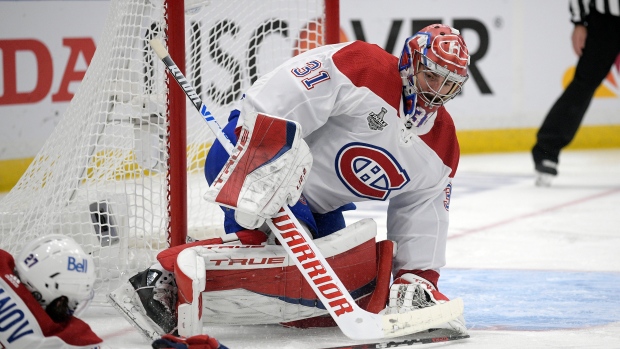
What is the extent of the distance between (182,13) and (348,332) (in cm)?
105

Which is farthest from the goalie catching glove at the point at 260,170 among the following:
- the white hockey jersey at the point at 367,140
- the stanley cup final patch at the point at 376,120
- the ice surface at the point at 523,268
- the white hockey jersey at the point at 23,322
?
the white hockey jersey at the point at 23,322

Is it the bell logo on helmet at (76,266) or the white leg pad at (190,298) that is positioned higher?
the bell logo on helmet at (76,266)

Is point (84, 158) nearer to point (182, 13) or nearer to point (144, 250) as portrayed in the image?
point (144, 250)

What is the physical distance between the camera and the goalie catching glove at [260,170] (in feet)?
7.70

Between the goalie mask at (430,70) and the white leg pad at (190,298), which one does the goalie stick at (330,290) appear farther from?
the goalie mask at (430,70)

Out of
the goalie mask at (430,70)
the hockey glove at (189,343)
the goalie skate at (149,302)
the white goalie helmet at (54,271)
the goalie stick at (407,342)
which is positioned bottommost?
the goalie stick at (407,342)

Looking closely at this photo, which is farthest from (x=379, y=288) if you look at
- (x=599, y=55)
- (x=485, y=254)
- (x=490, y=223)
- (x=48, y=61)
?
(x=599, y=55)

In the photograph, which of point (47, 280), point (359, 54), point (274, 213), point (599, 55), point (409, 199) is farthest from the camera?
point (599, 55)

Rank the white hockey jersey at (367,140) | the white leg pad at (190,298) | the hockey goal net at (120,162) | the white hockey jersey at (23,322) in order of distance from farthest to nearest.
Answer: the hockey goal net at (120,162), the white hockey jersey at (367,140), the white leg pad at (190,298), the white hockey jersey at (23,322)

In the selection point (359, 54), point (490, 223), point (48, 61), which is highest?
point (359, 54)

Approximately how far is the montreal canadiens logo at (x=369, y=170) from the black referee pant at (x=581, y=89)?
130 inches

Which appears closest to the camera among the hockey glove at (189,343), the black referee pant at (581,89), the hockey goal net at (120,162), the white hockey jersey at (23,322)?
the white hockey jersey at (23,322)

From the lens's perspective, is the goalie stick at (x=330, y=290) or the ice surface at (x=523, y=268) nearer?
the goalie stick at (x=330, y=290)

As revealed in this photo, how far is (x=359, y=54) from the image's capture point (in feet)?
8.48
